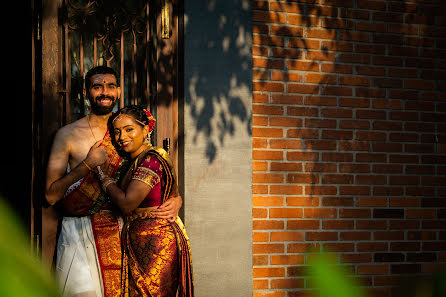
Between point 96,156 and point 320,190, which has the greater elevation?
point 96,156

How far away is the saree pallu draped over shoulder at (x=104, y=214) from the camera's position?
3697mm

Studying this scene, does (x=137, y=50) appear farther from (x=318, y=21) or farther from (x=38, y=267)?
(x=38, y=267)

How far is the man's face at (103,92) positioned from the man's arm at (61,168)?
0.26 meters

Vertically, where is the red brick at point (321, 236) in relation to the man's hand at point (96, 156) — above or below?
below

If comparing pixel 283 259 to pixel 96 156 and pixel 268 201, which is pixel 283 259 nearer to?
pixel 268 201

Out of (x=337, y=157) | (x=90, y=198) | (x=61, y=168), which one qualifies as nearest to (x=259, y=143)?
(x=337, y=157)

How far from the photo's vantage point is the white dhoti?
3588 millimetres

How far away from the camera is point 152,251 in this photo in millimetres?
3576

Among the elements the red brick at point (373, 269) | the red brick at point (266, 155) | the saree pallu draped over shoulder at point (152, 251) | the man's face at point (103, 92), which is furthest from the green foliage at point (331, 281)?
the red brick at point (373, 269)

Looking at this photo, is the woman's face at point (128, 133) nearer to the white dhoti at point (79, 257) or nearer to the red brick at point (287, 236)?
the white dhoti at point (79, 257)

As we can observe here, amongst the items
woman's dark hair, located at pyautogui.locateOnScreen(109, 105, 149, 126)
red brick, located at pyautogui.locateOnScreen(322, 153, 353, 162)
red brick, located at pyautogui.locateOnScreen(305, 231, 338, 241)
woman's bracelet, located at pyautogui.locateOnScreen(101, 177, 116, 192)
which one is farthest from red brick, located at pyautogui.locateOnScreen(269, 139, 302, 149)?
woman's bracelet, located at pyautogui.locateOnScreen(101, 177, 116, 192)

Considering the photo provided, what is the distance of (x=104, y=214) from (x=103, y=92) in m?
0.86

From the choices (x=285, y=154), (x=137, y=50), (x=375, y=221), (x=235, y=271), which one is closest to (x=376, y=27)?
Answer: (x=285, y=154)

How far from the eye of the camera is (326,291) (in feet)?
1.18
